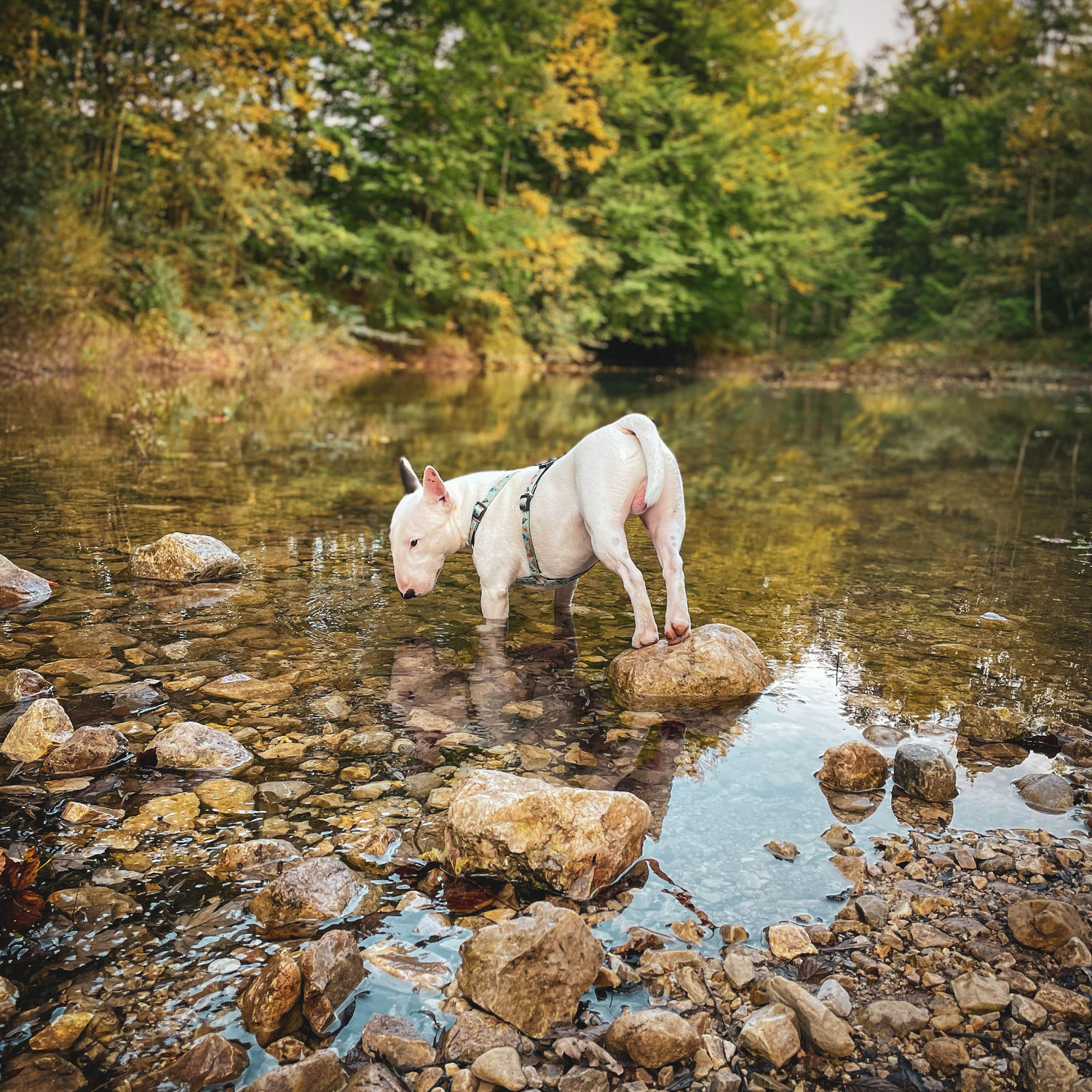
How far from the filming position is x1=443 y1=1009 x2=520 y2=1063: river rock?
174cm

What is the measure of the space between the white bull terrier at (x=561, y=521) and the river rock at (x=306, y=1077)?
2455 mm

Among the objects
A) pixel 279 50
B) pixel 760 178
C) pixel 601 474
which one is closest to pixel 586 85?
pixel 760 178

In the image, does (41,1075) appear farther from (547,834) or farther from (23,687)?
(23,687)

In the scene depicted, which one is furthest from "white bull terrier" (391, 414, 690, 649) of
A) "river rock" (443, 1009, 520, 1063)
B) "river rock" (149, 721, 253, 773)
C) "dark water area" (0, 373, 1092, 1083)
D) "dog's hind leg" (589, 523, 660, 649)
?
"river rock" (443, 1009, 520, 1063)

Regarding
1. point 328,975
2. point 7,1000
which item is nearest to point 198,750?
point 7,1000

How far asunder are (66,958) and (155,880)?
0.32 metres

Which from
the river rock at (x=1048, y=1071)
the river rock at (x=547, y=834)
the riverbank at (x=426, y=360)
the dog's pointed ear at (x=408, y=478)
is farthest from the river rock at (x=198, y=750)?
the riverbank at (x=426, y=360)

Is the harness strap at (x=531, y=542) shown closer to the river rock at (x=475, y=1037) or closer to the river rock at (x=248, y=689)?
the river rock at (x=248, y=689)

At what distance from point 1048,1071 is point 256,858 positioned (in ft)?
6.28

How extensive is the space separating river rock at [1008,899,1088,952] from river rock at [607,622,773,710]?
1601 mm

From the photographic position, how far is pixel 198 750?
283 cm

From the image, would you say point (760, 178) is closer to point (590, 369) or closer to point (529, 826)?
point (590, 369)

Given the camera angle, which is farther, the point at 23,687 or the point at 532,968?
the point at 23,687

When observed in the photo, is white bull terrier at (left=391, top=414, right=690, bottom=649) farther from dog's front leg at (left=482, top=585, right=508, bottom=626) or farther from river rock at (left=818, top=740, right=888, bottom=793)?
river rock at (left=818, top=740, right=888, bottom=793)
